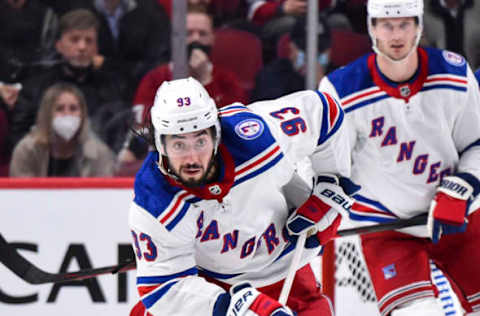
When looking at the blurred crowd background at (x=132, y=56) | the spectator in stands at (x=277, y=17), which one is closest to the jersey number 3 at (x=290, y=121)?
the blurred crowd background at (x=132, y=56)

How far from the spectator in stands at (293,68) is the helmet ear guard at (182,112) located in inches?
64.0

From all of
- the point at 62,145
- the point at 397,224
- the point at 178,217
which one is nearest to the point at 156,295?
the point at 178,217

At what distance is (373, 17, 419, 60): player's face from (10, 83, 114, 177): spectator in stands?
1.36 meters

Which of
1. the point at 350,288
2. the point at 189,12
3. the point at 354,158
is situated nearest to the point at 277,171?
the point at 354,158

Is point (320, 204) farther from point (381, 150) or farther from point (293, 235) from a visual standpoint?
point (381, 150)

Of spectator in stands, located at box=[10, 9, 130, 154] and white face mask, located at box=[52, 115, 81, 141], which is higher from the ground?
spectator in stands, located at box=[10, 9, 130, 154]

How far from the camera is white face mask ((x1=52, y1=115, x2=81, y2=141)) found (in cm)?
372

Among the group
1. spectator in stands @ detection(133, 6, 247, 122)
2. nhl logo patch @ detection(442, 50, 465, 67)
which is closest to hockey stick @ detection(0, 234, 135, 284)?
spectator in stands @ detection(133, 6, 247, 122)

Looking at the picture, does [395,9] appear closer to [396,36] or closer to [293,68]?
[396,36]

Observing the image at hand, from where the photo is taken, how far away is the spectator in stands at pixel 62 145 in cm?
361

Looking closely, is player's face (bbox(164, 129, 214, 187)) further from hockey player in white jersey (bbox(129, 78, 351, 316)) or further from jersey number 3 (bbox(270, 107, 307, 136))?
jersey number 3 (bbox(270, 107, 307, 136))

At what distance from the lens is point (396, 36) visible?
2.77 m

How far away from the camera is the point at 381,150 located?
112 inches

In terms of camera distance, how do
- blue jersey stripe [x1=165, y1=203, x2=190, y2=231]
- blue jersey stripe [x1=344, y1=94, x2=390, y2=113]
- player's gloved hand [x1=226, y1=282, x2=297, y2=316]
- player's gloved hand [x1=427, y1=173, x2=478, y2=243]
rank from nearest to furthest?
player's gloved hand [x1=226, y1=282, x2=297, y2=316]
blue jersey stripe [x1=165, y1=203, x2=190, y2=231]
player's gloved hand [x1=427, y1=173, x2=478, y2=243]
blue jersey stripe [x1=344, y1=94, x2=390, y2=113]
